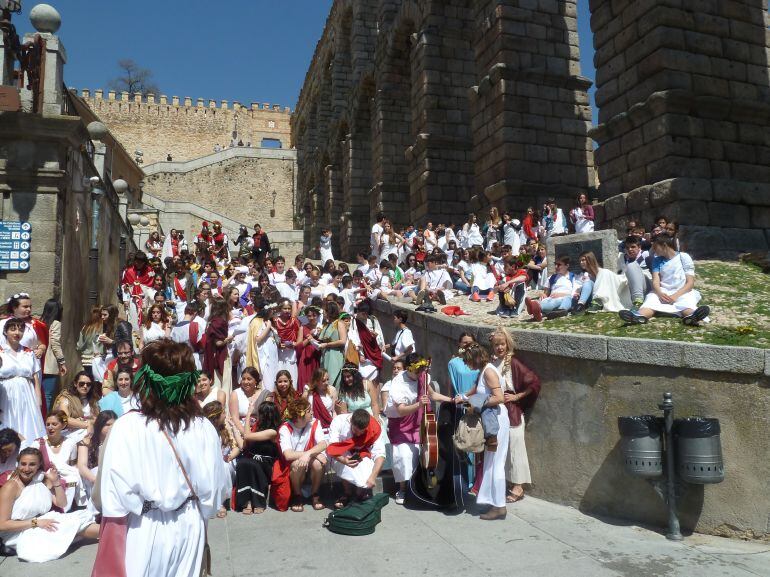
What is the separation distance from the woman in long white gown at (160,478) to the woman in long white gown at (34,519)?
2.42 metres

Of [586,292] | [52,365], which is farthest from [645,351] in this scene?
[52,365]

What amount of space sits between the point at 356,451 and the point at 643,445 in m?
2.55

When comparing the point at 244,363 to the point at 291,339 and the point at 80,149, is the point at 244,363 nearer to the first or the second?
the point at 291,339

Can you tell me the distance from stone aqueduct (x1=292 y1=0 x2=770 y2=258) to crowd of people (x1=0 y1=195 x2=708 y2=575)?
2.60 metres

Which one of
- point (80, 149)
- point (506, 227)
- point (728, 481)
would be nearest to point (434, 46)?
point (506, 227)

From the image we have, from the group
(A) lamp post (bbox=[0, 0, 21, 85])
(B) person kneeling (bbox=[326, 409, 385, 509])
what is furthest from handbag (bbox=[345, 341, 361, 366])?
(A) lamp post (bbox=[0, 0, 21, 85])

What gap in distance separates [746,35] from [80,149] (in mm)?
12983

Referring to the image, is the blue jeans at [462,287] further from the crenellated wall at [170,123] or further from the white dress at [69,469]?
the crenellated wall at [170,123]

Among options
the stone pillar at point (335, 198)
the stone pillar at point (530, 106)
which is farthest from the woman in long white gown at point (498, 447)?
the stone pillar at point (335, 198)

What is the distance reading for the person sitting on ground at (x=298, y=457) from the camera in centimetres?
570

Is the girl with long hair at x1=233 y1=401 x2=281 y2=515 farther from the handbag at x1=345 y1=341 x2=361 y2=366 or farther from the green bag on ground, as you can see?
the handbag at x1=345 y1=341 x2=361 y2=366

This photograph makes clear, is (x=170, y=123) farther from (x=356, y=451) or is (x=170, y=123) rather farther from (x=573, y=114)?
(x=356, y=451)

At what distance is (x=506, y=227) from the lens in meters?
14.1

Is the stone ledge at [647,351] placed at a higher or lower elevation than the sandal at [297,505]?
higher
